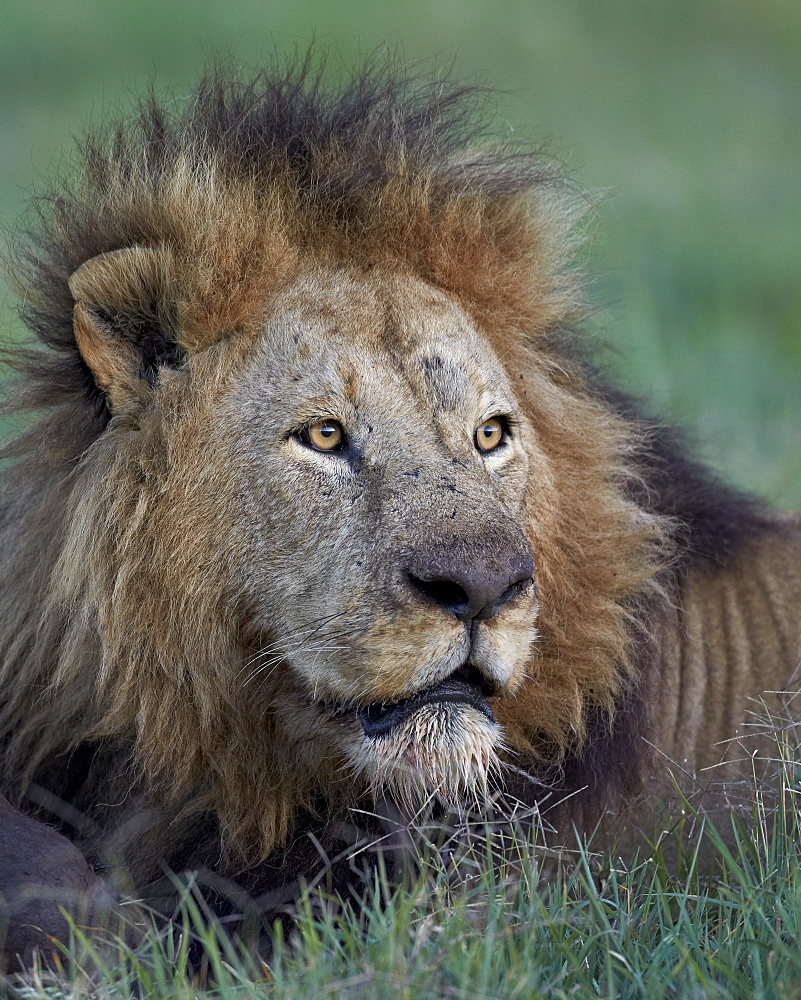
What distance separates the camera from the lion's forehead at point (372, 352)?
3264 mm

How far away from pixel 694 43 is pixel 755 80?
2.87 m

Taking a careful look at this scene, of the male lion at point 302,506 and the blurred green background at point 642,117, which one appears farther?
the blurred green background at point 642,117

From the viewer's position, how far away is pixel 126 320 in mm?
3367

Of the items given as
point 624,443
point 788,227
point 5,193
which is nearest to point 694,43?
point 788,227

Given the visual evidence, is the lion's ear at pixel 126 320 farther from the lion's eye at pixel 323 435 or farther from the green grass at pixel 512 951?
the green grass at pixel 512 951

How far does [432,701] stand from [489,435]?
814 mm

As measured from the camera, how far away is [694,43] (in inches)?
805

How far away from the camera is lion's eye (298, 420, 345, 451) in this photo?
3229 millimetres

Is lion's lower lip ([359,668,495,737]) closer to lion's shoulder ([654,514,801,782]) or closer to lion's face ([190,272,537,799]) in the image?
lion's face ([190,272,537,799])

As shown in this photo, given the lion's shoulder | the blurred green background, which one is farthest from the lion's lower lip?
the blurred green background

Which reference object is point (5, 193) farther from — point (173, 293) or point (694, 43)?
point (694, 43)

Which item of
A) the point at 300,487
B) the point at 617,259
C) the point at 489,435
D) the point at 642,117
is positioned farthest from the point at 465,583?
the point at 642,117

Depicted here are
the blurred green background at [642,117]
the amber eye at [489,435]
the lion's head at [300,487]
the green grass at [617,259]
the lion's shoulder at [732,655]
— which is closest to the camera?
the green grass at [617,259]

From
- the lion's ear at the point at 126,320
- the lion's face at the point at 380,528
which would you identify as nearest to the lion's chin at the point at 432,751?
the lion's face at the point at 380,528
